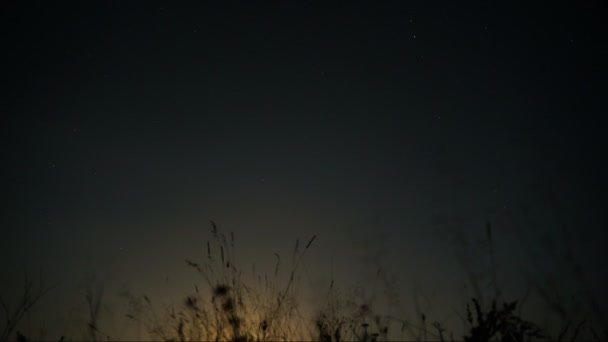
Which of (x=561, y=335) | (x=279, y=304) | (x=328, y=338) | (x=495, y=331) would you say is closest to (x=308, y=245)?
(x=279, y=304)

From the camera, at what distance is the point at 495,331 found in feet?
9.00

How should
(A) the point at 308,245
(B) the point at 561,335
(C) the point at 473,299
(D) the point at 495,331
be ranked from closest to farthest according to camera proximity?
(B) the point at 561,335 → (D) the point at 495,331 → (C) the point at 473,299 → (A) the point at 308,245

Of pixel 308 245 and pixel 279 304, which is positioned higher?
pixel 308 245

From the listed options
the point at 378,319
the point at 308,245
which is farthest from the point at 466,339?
the point at 308,245

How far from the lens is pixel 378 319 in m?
3.45

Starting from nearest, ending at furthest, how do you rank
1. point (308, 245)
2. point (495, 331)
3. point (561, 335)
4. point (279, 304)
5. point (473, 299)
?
point (561, 335) → point (495, 331) → point (473, 299) → point (279, 304) → point (308, 245)

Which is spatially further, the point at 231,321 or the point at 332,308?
the point at 332,308

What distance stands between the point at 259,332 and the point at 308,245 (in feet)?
2.66

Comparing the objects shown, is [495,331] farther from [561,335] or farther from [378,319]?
[378,319]

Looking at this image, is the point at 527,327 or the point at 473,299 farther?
the point at 473,299

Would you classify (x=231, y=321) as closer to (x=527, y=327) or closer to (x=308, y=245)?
(x=308, y=245)

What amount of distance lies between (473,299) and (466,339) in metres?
0.29

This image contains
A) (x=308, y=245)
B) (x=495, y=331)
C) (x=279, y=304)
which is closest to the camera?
(x=495, y=331)

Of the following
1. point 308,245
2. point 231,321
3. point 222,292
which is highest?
point 308,245
